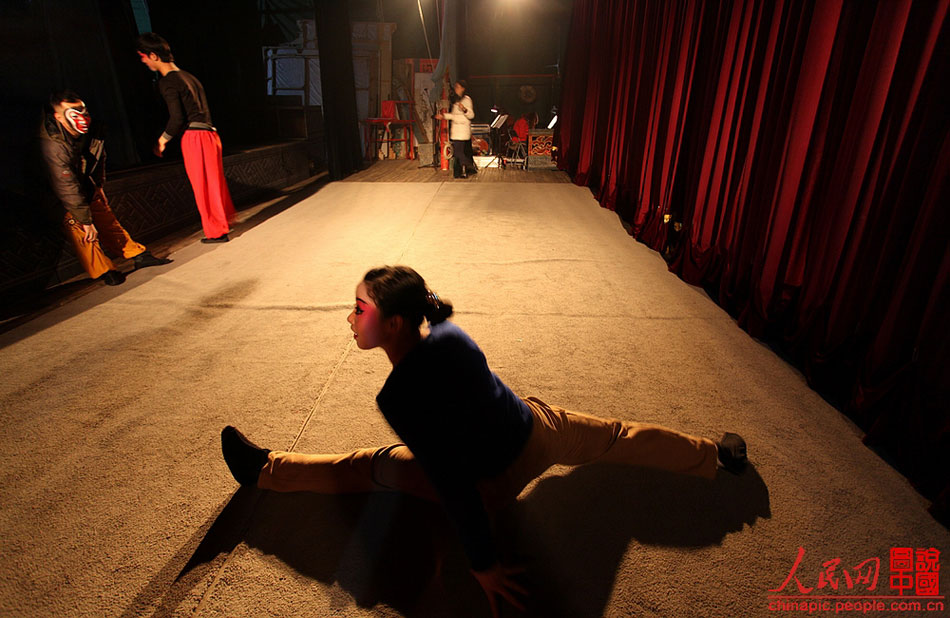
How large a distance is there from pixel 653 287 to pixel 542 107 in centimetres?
900

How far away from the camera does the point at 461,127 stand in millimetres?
6664

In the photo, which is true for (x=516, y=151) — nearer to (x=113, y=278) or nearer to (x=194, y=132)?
(x=194, y=132)

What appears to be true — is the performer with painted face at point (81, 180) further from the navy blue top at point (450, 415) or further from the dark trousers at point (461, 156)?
the dark trousers at point (461, 156)

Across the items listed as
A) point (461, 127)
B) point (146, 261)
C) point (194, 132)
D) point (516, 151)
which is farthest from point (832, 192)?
point (516, 151)

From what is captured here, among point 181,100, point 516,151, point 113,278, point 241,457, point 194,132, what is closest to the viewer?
point 241,457

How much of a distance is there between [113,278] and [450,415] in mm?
3329

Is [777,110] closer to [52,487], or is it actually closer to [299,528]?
[299,528]

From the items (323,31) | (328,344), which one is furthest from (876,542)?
(323,31)

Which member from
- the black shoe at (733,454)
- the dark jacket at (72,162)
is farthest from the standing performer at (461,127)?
the black shoe at (733,454)

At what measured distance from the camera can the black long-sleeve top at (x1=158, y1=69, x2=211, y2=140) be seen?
10.8 feet

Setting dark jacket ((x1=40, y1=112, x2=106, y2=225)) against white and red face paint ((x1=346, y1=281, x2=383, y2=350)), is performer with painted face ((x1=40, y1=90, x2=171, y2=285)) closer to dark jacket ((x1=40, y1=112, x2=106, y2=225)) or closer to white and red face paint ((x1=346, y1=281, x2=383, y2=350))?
dark jacket ((x1=40, y1=112, x2=106, y2=225))

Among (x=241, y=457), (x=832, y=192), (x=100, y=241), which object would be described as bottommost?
(x=241, y=457)

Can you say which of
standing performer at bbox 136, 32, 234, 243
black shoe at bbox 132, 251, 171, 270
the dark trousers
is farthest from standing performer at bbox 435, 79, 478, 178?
black shoe at bbox 132, 251, 171, 270

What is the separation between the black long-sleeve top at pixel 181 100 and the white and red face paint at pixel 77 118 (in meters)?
0.58
